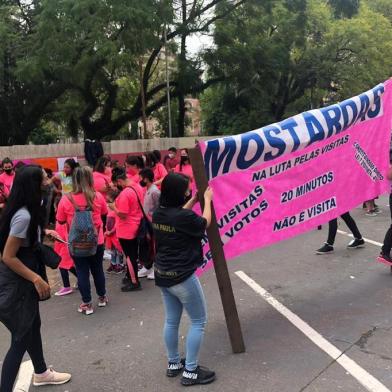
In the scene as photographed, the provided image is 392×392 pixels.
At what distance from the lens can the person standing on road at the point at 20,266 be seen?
320 centimetres

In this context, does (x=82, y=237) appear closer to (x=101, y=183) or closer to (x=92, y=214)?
(x=92, y=214)

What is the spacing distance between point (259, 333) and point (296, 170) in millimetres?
1623

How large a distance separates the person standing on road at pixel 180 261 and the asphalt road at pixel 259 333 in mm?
339

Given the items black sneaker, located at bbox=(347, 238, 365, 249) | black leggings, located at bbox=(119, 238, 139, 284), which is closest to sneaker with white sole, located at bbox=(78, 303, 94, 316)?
black leggings, located at bbox=(119, 238, 139, 284)

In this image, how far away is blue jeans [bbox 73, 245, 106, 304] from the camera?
538 cm

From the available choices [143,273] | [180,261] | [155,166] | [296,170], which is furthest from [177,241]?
[155,166]

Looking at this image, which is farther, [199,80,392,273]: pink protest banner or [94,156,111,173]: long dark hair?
[94,156,111,173]: long dark hair

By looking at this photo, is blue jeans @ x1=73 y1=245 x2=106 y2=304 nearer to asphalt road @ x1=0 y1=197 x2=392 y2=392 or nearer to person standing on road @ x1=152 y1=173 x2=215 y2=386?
asphalt road @ x1=0 y1=197 x2=392 y2=392

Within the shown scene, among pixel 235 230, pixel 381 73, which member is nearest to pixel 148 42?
pixel 235 230

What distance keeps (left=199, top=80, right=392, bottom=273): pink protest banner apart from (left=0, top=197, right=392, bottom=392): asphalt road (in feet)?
2.80

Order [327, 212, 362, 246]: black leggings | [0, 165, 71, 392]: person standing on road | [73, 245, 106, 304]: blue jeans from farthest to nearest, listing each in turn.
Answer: [327, 212, 362, 246]: black leggings
[73, 245, 106, 304]: blue jeans
[0, 165, 71, 392]: person standing on road

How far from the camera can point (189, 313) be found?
3658 millimetres

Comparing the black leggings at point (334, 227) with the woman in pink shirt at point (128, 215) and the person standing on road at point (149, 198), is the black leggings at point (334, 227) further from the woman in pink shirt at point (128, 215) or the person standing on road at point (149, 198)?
the woman in pink shirt at point (128, 215)

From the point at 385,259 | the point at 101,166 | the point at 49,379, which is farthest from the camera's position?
the point at 101,166
